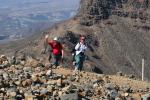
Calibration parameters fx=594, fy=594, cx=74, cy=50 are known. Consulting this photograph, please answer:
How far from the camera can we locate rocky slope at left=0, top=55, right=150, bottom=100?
12000 mm

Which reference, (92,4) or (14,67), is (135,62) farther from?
(14,67)

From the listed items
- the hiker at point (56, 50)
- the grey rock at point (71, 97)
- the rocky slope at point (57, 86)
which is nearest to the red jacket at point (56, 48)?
the hiker at point (56, 50)

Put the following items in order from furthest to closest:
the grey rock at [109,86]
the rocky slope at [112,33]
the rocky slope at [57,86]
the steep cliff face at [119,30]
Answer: the steep cliff face at [119,30] → the rocky slope at [112,33] → the grey rock at [109,86] → the rocky slope at [57,86]

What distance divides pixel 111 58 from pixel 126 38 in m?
11.5

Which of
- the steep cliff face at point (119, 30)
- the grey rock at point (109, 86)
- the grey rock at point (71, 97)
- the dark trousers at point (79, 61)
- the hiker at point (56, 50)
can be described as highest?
the grey rock at point (71, 97)

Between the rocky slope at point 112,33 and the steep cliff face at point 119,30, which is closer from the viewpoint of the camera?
the rocky slope at point 112,33

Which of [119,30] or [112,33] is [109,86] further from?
[119,30]

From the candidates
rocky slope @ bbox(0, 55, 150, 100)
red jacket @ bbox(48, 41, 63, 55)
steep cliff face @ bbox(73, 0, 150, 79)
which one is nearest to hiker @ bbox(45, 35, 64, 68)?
red jacket @ bbox(48, 41, 63, 55)

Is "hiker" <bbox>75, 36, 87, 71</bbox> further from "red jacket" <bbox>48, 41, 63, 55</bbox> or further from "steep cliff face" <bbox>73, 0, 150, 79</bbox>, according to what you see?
"steep cliff face" <bbox>73, 0, 150, 79</bbox>

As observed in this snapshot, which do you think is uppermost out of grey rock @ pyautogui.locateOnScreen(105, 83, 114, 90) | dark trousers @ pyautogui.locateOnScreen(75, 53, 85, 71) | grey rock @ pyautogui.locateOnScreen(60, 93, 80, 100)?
grey rock @ pyautogui.locateOnScreen(60, 93, 80, 100)

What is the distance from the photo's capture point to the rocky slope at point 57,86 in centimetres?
1200

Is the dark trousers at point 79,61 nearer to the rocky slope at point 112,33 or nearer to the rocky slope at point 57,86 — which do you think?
the rocky slope at point 57,86

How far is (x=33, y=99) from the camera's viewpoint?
11.5 m

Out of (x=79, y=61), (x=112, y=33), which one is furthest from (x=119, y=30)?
(x=79, y=61)
